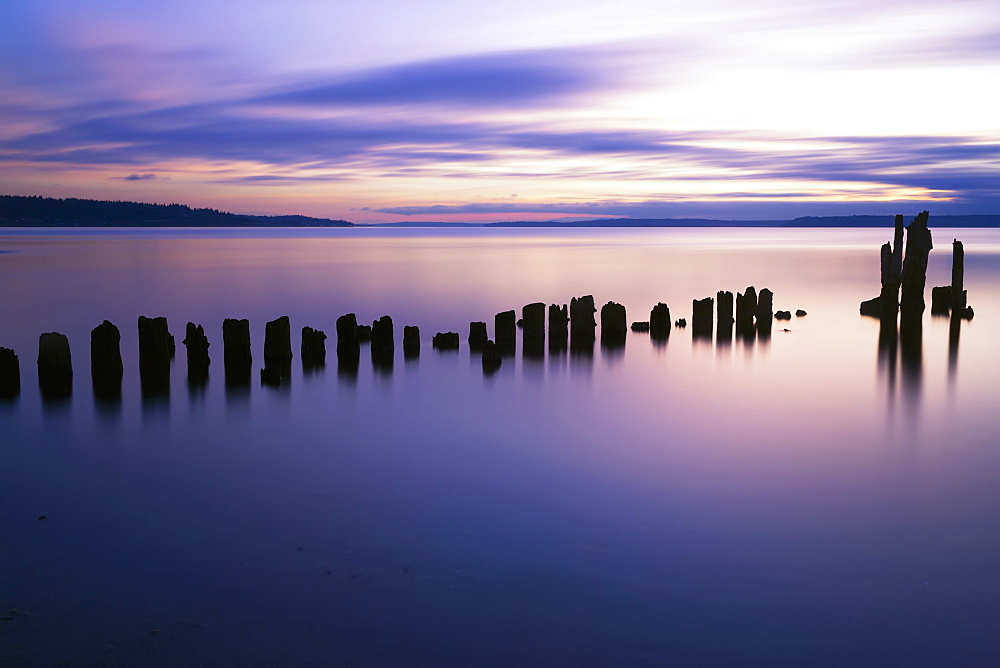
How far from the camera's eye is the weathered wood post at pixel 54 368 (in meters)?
11.8

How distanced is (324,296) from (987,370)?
2152 centimetres

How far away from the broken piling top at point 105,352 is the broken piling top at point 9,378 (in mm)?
1076

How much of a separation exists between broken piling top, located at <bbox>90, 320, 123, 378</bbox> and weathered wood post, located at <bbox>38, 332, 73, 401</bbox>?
0.36 meters

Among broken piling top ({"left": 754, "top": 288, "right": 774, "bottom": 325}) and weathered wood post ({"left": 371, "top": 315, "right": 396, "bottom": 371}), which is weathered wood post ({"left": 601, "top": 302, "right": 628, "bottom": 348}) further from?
weathered wood post ({"left": 371, "top": 315, "right": 396, "bottom": 371})

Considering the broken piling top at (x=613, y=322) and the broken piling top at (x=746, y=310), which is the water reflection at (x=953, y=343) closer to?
the broken piling top at (x=746, y=310)

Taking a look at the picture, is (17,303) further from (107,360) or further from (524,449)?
(524,449)

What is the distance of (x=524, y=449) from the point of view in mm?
10070

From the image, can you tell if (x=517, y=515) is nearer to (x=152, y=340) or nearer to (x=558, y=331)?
(x=152, y=340)

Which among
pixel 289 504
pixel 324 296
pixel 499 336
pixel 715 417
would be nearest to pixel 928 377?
pixel 715 417

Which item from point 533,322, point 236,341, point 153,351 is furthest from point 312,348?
point 533,322

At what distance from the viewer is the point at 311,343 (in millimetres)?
14500

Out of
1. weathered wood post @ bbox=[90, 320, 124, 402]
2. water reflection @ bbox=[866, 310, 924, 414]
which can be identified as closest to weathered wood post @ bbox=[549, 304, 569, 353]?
water reflection @ bbox=[866, 310, 924, 414]

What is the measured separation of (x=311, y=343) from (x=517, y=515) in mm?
7738

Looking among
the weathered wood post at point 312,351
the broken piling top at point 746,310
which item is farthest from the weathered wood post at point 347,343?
the broken piling top at point 746,310
